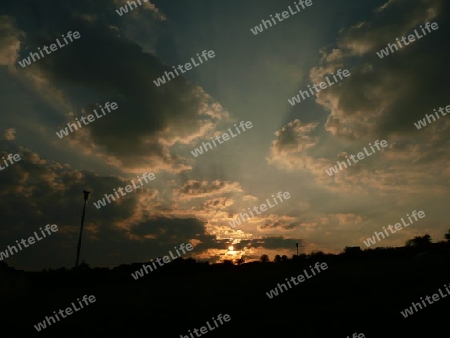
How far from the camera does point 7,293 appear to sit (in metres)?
21.9

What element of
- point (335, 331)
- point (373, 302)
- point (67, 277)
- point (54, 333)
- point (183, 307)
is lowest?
point (373, 302)

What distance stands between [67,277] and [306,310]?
2566 centimetres

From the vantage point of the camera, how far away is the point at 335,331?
805 cm

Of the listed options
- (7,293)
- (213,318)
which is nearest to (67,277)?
(7,293)

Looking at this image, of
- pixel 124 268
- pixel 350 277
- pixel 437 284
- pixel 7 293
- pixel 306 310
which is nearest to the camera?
pixel 306 310

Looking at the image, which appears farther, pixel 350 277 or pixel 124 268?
pixel 124 268

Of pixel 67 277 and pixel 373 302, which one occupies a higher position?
pixel 67 277

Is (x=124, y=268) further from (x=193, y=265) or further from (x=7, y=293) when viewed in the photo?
(x=7, y=293)

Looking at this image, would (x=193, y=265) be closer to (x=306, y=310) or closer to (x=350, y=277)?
(x=350, y=277)

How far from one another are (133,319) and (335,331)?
261 inches

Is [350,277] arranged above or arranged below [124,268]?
below

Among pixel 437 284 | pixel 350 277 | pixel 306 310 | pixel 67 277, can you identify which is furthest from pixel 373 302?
pixel 67 277

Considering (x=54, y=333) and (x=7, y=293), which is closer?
(x=54, y=333)

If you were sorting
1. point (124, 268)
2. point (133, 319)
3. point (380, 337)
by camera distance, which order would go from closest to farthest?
1. point (380, 337)
2. point (133, 319)
3. point (124, 268)
